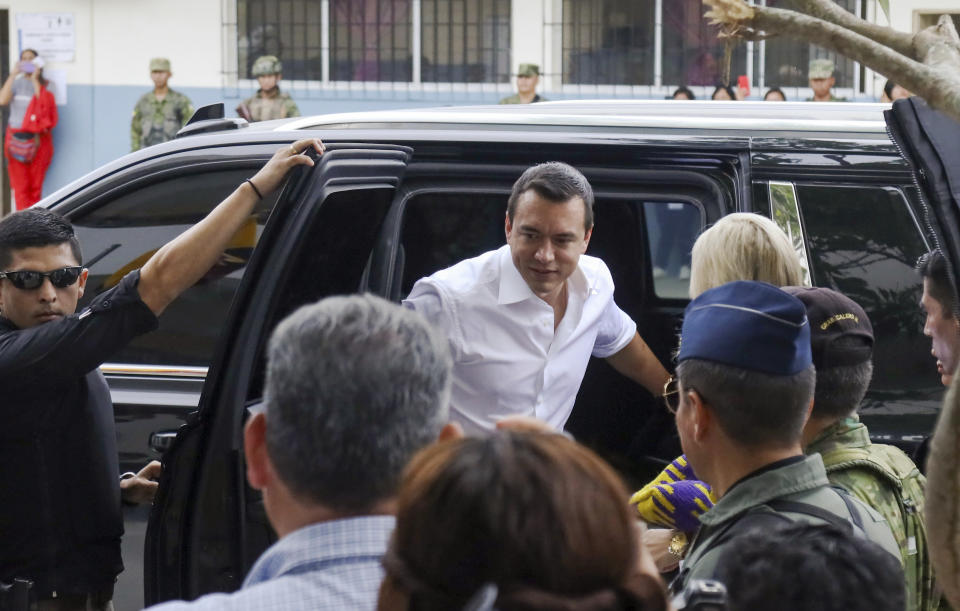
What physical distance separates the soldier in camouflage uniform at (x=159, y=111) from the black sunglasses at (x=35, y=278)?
9754 millimetres

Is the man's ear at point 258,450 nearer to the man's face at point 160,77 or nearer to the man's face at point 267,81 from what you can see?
the man's face at point 267,81

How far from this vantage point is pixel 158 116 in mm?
12297

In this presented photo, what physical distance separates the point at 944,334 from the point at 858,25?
4.12 feet

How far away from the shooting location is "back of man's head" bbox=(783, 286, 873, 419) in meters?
2.30

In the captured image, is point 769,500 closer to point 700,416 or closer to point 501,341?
point 700,416

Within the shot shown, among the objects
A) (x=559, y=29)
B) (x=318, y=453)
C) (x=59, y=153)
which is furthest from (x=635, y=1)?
(x=318, y=453)

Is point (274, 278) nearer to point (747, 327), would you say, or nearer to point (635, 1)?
point (747, 327)

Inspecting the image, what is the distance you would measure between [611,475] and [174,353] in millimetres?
2615

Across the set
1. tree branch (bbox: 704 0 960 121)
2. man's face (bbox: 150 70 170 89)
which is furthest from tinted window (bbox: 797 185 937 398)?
man's face (bbox: 150 70 170 89)

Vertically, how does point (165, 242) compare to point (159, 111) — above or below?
below

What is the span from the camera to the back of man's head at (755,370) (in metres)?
2.01

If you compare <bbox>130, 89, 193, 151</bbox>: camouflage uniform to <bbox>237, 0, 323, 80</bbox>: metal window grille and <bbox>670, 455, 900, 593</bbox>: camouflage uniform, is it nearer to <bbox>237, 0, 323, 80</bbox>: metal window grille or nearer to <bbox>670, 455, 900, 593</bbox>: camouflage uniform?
<bbox>237, 0, 323, 80</bbox>: metal window grille

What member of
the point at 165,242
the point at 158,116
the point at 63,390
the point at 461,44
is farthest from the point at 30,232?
the point at 461,44

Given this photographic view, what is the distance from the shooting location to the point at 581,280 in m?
3.55
